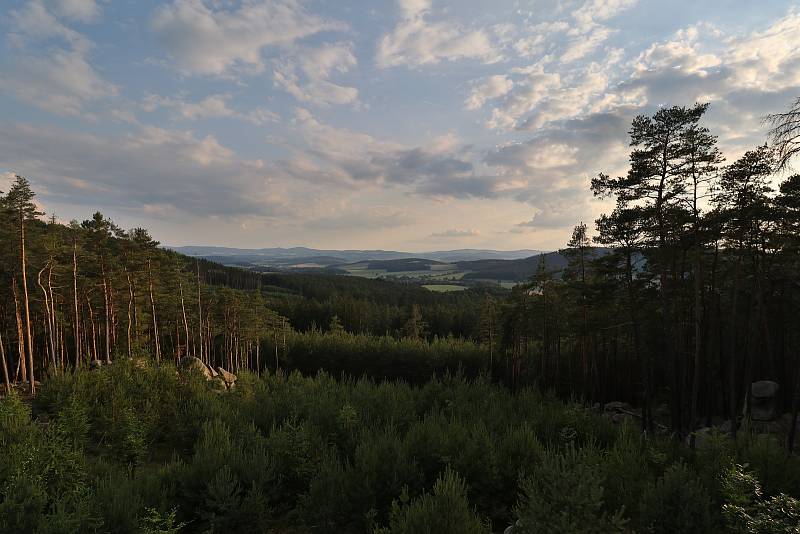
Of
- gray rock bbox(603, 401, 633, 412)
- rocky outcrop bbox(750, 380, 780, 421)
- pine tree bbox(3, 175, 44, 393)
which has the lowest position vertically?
gray rock bbox(603, 401, 633, 412)

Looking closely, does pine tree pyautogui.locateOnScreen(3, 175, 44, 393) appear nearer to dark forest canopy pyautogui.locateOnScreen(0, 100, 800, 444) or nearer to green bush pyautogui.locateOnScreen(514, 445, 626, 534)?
dark forest canopy pyautogui.locateOnScreen(0, 100, 800, 444)

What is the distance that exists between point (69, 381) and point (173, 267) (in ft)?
75.3

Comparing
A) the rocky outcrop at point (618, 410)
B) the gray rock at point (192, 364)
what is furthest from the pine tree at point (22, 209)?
the rocky outcrop at point (618, 410)

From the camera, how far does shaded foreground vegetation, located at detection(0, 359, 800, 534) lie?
20.5 feet

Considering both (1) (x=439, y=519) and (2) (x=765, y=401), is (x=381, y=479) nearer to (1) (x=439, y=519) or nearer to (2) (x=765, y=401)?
(1) (x=439, y=519)

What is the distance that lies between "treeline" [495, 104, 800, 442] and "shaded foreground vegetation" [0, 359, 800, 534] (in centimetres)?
795

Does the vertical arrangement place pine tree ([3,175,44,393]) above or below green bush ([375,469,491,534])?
above

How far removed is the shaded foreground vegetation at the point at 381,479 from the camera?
6242 millimetres

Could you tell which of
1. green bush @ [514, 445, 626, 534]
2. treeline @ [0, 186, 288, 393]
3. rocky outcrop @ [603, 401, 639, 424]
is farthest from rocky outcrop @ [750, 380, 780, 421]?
treeline @ [0, 186, 288, 393]

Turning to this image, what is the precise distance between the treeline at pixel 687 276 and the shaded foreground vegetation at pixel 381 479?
795 cm

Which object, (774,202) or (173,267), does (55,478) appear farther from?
(173,267)

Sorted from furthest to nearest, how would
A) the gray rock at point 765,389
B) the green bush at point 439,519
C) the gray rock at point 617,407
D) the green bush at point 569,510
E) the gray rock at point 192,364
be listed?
1. the gray rock at point 617,407
2. the gray rock at point 192,364
3. the gray rock at point 765,389
4. the green bush at point 439,519
5. the green bush at point 569,510

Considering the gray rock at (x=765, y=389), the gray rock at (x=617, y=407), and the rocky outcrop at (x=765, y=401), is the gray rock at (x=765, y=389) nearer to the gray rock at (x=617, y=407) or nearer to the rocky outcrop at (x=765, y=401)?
the rocky outcrop at (x=765, y=401)

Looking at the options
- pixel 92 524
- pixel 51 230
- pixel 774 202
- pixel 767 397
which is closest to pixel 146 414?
pixel 92 524
